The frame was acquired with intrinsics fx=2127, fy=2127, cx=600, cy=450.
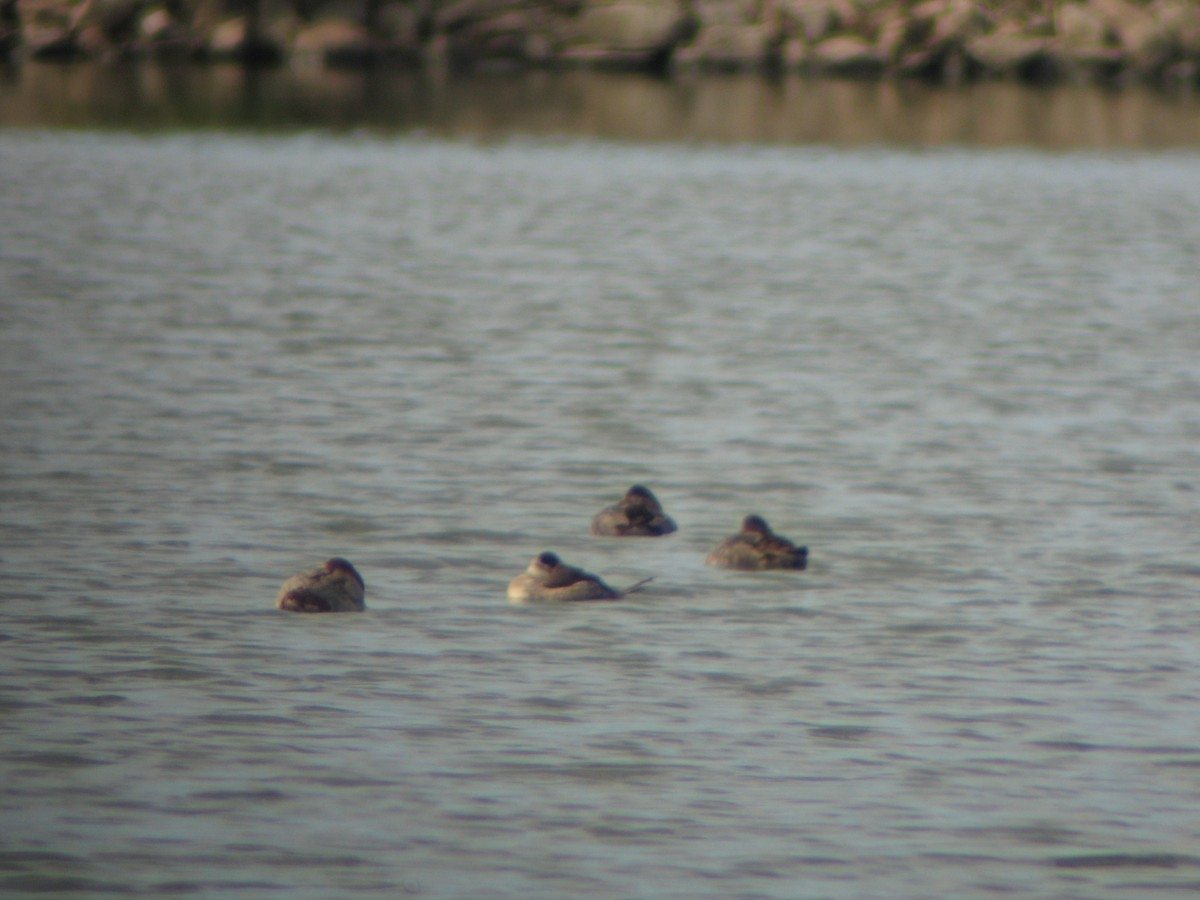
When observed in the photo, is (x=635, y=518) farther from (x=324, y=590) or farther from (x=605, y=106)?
(x=605, y=106)

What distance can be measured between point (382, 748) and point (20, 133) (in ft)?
160

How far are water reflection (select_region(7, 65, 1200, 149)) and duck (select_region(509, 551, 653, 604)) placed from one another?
46.7m

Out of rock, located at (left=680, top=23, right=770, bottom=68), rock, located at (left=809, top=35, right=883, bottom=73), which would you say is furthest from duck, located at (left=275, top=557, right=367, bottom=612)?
rock, located at (left=680, top=23, right=770, bottom=68)

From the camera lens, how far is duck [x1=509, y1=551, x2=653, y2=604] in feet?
42.8

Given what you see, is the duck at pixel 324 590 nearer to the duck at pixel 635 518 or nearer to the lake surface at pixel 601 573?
the lake surface at pixel 601 573

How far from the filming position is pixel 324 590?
1270 cm

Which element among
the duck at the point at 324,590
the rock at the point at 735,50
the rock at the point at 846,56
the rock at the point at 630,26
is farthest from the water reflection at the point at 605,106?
the duck at the point at 324,590

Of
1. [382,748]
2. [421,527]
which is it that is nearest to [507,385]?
[421,527]

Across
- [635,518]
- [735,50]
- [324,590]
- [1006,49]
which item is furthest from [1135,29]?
[324,590]

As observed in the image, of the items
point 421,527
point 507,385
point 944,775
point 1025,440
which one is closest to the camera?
point 944,775

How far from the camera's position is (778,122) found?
6612 centimetres

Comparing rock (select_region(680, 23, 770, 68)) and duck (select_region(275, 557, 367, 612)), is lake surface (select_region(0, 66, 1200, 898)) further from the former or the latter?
rock (select_region(680, 23, 770, 68))

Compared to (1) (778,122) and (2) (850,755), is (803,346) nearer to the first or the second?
(2) (850,755)

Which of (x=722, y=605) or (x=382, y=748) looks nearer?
(x=382, y=748)
